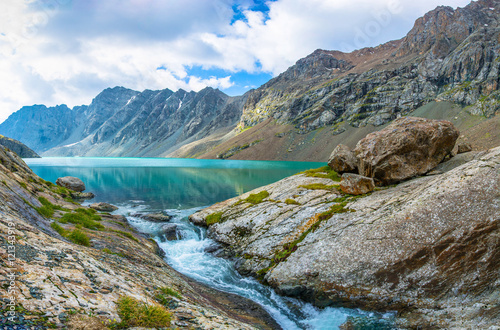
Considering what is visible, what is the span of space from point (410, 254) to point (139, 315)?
44.0 feet

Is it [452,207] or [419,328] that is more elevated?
[452,207]

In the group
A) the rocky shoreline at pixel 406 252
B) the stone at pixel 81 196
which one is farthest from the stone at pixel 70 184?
the rocky shoreline at pixel 406 252

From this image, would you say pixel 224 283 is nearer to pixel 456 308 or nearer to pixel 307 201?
pixel 307 201

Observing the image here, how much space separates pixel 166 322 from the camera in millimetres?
6816

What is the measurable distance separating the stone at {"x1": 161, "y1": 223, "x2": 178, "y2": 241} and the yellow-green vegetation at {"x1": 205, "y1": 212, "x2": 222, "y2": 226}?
3.80 metres

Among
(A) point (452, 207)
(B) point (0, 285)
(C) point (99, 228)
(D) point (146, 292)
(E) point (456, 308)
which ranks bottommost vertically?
(E) point (456, 308)

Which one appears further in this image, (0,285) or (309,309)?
(309,309)

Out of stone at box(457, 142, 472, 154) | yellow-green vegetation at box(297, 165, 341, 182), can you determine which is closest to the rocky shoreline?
stone at box(457, 142, 472, 154)

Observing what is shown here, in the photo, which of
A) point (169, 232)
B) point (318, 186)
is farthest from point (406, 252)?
point (169, 232)

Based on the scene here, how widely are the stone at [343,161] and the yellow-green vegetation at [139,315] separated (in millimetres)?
21659

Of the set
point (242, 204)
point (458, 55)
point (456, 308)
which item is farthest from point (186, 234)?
point (458, 55)

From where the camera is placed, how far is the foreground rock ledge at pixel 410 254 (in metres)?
11.6

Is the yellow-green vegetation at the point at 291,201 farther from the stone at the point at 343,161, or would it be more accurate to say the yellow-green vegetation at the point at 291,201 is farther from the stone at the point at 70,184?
the stone at the point at 70,184

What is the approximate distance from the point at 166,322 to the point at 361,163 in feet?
66.0
